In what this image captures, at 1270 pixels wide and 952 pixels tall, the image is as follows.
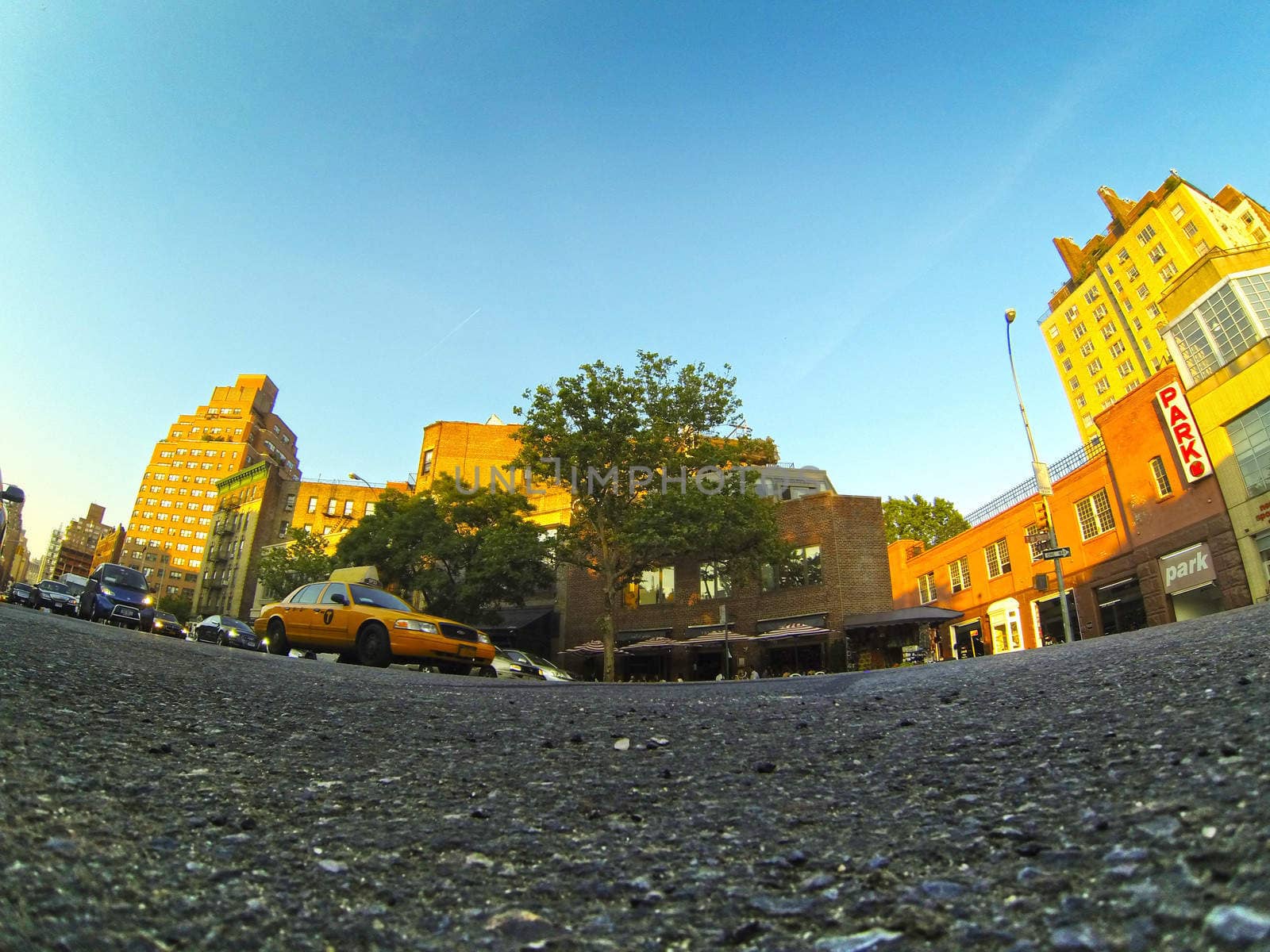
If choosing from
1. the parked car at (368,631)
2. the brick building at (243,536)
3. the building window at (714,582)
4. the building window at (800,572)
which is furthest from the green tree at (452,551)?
the brick building at (243,536)

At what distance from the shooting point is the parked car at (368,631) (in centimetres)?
1208

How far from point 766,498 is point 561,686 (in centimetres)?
2462

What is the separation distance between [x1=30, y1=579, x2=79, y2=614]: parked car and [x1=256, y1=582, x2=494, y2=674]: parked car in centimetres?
1691

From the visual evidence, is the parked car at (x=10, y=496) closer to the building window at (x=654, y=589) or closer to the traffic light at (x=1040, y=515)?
the building window at (x=654, y=589)

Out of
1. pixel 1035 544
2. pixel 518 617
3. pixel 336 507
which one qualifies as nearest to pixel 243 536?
pixel 336 507

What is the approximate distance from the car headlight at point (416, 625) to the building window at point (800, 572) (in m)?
21.2

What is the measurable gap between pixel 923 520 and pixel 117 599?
153ft

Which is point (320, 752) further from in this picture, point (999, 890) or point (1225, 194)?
point (1225, 194)

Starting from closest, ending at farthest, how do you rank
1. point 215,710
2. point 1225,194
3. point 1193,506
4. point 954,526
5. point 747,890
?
point 747,890, point 215,710, point 1193,506, point 954,526, point 1225,194

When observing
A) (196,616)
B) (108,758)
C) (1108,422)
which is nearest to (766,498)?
(1108,422)

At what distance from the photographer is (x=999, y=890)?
130cm

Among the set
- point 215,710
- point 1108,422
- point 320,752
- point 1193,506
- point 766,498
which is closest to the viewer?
point 320,752

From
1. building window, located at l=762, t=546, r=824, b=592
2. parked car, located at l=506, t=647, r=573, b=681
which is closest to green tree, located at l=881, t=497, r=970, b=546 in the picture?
building window, located at l=762, t=546, r=824, b=592

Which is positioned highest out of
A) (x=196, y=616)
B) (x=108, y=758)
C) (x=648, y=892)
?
(x=196, y=616)
